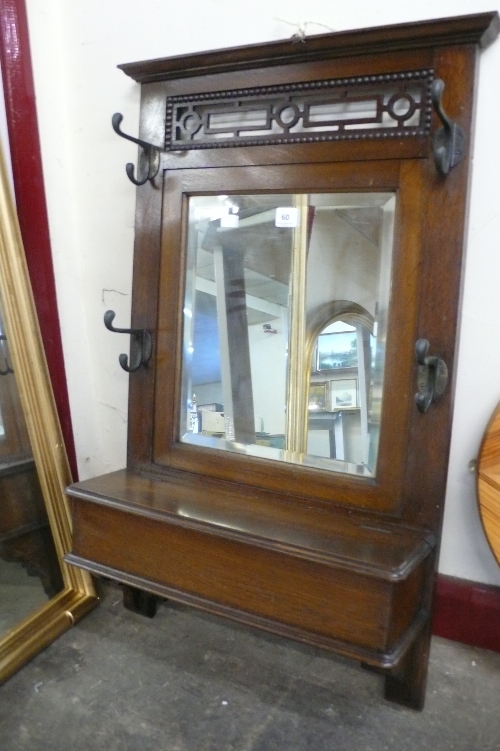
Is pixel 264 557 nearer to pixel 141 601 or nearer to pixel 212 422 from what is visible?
pixel 212 422

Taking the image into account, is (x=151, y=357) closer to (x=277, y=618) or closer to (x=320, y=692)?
(x=277, y=618)

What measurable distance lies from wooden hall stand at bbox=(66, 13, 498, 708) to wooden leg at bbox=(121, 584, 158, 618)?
0.62 feet

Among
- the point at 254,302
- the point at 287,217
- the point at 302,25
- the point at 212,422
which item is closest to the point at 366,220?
the point at 287,217

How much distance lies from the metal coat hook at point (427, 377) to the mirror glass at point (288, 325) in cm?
7

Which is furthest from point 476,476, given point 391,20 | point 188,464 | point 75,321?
point 75,321

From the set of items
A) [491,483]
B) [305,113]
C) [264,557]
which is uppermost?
[305,113]

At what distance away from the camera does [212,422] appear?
1106mm

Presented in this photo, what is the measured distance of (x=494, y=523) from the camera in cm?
92

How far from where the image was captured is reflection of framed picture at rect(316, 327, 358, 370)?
0.98 m

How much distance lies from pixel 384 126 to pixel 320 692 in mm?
941

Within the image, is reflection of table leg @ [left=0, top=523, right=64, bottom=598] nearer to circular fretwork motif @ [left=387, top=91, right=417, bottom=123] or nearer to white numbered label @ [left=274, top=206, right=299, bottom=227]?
white numbered label @ [left=274, top=206, right=299, bottom=227]

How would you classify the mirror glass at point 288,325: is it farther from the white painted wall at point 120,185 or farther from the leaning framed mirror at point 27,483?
the leaning framed mirror at point 27,483

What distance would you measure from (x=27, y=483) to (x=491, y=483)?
863 millimetres

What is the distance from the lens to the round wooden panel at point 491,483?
36.2 inches
